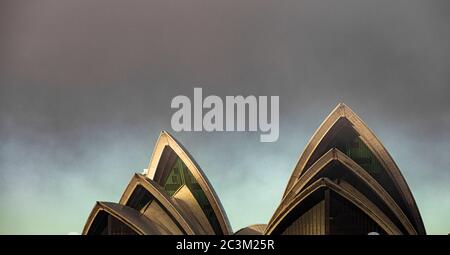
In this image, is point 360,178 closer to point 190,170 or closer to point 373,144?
point 373,144

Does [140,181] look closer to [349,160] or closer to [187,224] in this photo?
[187,224]

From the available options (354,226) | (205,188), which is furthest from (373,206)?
(205,188)

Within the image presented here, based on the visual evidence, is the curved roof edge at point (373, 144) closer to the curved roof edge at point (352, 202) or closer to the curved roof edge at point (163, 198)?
the curved roof edge at point (352, 202)

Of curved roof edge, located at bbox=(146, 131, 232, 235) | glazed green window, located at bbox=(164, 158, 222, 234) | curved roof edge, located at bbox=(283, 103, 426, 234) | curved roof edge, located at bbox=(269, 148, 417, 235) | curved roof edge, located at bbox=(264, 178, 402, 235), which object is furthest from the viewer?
glazed green window, located at bbox=(164, 158, 222, 234)

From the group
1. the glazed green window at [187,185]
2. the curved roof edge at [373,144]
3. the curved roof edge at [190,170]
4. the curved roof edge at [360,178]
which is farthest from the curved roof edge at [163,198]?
the curved roof edge at [373,144]

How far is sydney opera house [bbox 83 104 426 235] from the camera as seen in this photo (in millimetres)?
14891

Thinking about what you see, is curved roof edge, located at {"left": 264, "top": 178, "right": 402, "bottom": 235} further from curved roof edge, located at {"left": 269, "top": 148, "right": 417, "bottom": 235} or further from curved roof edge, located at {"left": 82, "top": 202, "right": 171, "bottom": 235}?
curved roof edge, located at {"left": 82, "top": 202, "right": 171, "bottom": 235}

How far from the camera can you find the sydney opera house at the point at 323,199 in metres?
14.9

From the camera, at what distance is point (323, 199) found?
15000 mm

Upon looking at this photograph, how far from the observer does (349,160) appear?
1525 cm

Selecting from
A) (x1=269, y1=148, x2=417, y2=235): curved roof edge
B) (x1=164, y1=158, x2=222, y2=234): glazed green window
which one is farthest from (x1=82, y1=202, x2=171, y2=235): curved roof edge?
(x1=269, y1=148, x2=417, y2=235): curved roof edge

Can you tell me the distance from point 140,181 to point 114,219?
112cm

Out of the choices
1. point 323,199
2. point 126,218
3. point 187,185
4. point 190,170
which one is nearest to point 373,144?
point 323,199
